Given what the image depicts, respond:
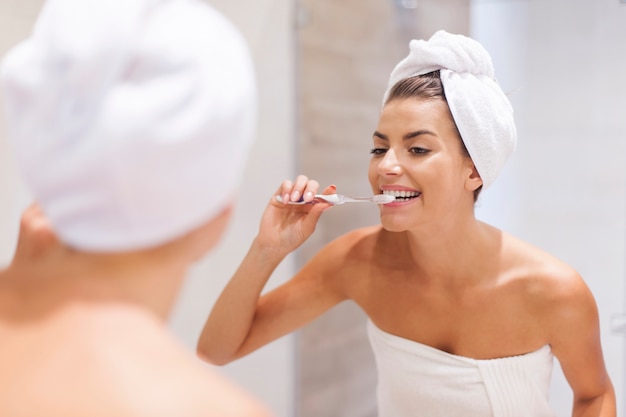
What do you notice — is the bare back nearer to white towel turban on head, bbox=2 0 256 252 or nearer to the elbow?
white towel turban on head, bbox=2 0 256 252

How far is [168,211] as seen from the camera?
55 cm

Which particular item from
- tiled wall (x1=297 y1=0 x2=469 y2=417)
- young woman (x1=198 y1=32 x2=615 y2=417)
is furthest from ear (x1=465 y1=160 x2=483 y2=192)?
tiled wall (x1=297 y1=0 x2=469 y2=417)

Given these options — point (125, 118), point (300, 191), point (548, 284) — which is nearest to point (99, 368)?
point (125, 118)

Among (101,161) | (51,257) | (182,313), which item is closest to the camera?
(101,161)

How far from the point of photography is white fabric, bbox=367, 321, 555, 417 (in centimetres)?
124

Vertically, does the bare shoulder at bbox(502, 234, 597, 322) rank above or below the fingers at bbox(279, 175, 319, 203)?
below

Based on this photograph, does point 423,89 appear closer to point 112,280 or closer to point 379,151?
point 379,151

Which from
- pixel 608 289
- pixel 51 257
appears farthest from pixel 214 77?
pixel 608 289

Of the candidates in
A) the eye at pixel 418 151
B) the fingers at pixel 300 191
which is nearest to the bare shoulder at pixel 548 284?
the eye at pixel 418 151

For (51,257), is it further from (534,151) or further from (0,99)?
(534,151)

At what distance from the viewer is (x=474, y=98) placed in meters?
1.16

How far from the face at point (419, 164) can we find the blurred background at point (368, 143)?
401 mm

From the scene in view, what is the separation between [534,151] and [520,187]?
0.09 m

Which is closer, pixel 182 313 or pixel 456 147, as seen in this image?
pixel 456 147
